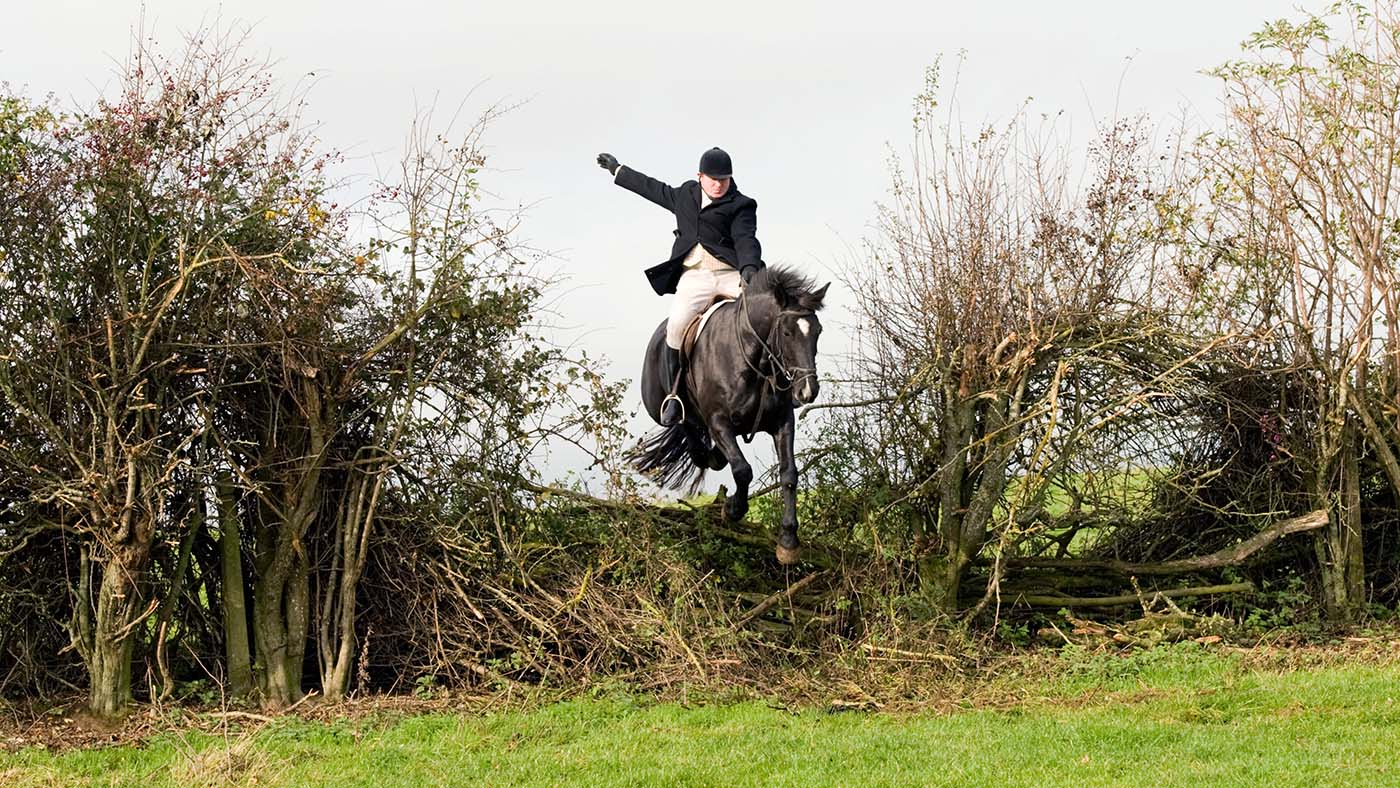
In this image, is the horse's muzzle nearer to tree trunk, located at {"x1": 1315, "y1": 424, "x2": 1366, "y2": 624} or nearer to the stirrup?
the stirrup

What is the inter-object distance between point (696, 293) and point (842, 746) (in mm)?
3415

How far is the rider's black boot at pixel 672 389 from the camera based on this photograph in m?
10.2

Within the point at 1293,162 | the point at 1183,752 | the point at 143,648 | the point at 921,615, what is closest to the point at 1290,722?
the point at 1183,752

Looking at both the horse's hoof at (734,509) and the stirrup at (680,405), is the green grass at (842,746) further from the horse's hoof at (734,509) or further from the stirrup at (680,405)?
the stirrup at (680,405)

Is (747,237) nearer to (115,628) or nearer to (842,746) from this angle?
(842,746)

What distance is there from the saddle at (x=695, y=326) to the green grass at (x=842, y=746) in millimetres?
2377

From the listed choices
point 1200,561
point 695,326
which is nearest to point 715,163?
point 695,326

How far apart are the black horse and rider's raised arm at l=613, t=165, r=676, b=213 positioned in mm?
864

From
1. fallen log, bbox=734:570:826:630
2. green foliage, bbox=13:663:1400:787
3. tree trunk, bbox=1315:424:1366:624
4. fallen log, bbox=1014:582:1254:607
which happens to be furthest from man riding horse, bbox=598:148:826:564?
tree trunk, bbox=1315:424:1366:624

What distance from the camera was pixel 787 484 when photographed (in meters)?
9.37

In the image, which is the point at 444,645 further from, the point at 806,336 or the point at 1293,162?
the point at 1293,162

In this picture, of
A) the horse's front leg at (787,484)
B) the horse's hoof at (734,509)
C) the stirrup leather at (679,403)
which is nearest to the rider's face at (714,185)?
the stirrup leather at (679,403)

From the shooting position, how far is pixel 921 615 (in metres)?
10.9

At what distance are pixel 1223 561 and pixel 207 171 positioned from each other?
8.41m
